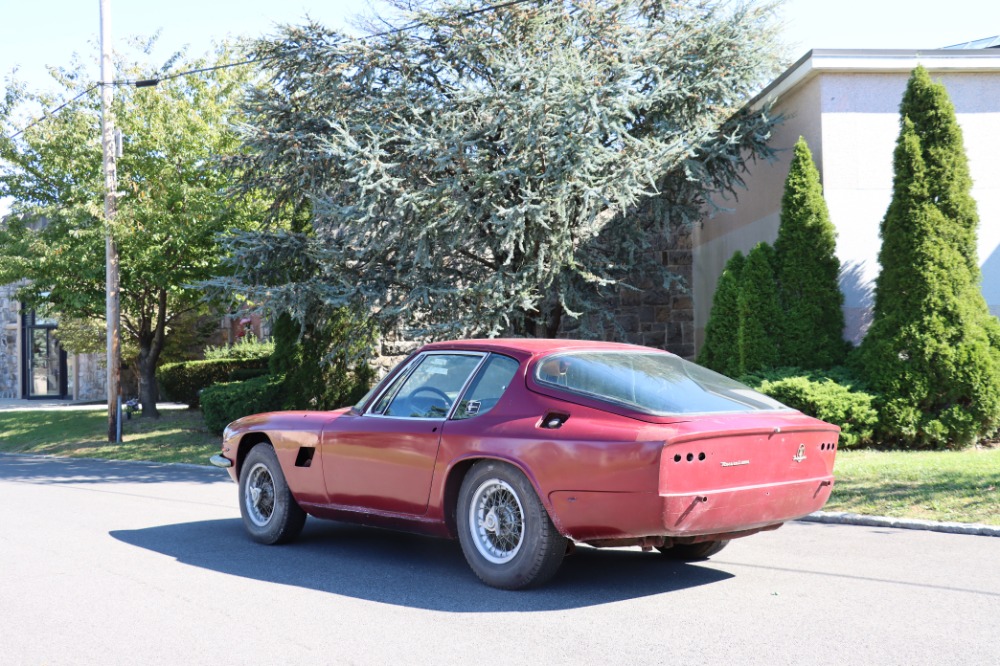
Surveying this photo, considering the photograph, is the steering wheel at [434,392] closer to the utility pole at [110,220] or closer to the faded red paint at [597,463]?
the faded red paint at [597,463]

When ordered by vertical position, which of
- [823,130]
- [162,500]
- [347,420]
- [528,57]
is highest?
[528,57]

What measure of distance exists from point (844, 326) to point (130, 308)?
14.9m

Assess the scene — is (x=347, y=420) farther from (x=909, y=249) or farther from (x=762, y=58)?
(x=762, y=58)

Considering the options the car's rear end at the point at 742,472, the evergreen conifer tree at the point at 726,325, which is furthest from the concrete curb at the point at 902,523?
the evergreen conifer tree at the point at 726,325

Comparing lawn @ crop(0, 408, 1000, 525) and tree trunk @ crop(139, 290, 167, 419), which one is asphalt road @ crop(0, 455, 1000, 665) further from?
tree trunk @ crop(139, 290, 167, 419)

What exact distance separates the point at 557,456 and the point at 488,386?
940mm

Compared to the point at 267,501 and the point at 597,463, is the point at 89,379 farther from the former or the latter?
the point at 597,463

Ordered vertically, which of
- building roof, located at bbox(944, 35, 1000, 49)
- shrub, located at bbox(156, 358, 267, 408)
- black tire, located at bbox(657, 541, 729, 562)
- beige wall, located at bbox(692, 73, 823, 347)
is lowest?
black tire, located at bbox(657, 541, 729, 562)

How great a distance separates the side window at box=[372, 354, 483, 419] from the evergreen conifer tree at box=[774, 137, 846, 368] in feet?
27.7

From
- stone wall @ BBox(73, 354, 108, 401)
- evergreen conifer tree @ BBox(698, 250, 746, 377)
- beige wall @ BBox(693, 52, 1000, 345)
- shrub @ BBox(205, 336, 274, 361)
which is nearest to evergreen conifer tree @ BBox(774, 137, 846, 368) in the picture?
beige wall @ BBox(693, 52, 1000, 345)

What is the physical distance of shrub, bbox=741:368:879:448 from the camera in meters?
12.3

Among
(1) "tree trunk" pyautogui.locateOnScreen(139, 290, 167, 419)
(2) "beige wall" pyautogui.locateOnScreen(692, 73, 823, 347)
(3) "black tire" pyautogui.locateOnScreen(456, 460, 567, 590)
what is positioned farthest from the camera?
(1) "tree trunk" pyautogui.locateOnScreen(139, 290, 167, 419)

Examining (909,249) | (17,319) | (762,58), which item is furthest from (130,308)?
(17,319)

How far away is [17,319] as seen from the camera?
3947cm
